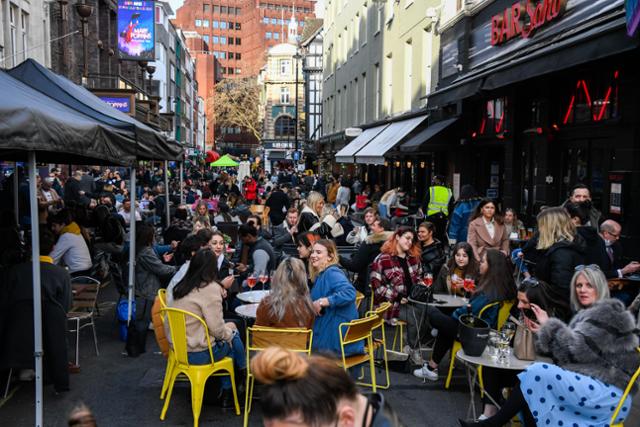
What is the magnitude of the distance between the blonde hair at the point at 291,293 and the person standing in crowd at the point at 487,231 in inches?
161

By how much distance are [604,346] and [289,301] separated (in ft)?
8.66

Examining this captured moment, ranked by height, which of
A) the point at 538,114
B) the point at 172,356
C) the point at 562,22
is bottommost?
the point at 172,356

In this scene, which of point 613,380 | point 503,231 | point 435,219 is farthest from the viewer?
point 435,219

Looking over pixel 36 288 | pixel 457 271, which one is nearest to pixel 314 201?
pixel 457 271

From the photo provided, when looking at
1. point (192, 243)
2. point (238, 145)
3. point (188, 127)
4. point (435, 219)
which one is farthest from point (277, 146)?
point (192, 243)

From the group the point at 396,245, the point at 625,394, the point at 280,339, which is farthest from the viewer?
the point at 396,245

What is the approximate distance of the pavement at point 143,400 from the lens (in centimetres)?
562

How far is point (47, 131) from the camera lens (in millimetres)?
5164

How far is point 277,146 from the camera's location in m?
82.9

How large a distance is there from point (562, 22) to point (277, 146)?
73.2 m

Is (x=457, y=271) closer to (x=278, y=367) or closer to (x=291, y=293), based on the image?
(x=291, y=293)

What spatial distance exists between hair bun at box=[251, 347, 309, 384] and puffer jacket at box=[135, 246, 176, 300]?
6153 millimetres

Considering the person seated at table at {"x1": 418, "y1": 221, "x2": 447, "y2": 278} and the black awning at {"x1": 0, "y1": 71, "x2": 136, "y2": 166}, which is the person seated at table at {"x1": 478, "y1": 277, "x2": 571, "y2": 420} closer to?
the person seated at table at {"x1": 418, "y1": 221, "x2": 447, "y2": 278}

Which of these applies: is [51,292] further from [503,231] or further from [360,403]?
[503,231]
